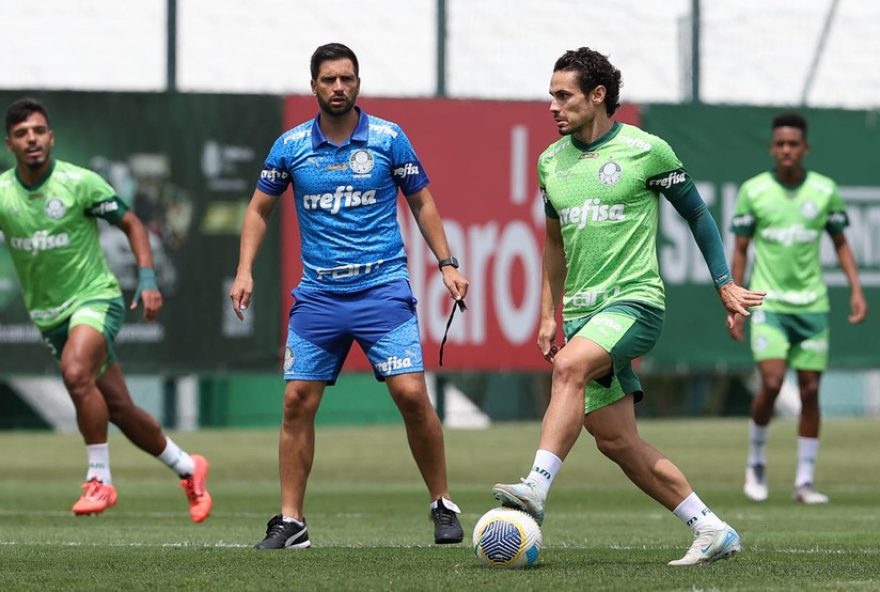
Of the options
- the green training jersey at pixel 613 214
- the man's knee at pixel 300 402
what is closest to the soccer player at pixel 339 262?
the man's knee at pixel 300 402

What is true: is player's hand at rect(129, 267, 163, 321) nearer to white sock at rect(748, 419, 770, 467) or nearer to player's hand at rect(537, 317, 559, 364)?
player's hand at rect(537, 317, 559, 364)

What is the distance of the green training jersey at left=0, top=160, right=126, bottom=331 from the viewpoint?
1107cm

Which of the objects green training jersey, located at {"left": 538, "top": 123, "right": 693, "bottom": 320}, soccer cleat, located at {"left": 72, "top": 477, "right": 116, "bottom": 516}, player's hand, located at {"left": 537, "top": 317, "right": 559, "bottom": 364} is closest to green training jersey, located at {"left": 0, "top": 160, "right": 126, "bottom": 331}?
soccer cleat, located at {"left": 72, "top": 477, "right": 116, "bottom": 516}

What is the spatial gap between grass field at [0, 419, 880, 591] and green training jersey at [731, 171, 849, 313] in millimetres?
1458

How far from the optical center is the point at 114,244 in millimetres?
20578

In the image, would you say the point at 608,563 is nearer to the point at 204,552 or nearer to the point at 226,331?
the point at 204,552

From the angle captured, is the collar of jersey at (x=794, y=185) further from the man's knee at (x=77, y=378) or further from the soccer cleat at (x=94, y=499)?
the soccer cleat at (x=94, y=499)

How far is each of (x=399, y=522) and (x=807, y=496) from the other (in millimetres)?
3372

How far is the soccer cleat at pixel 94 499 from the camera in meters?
10.5

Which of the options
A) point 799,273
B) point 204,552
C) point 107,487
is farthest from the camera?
point 799,273

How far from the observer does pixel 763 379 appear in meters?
13.0

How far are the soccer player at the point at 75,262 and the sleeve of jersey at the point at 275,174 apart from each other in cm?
231

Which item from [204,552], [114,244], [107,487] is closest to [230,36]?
[114,244]

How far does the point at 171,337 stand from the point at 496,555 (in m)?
14.0
